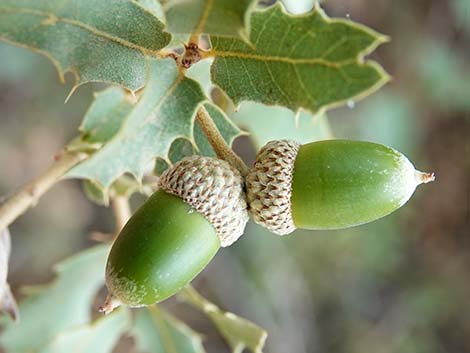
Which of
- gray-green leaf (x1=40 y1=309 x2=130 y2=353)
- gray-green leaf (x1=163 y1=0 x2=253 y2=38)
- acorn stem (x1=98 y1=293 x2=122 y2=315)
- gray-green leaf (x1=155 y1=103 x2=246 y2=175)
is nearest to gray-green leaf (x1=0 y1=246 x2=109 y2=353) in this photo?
gray-green leaf (x1=40 y1=309 x2=130 y2=353)

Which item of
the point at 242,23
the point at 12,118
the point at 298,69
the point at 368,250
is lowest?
the point at 368,250

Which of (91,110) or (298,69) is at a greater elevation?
(298,69)

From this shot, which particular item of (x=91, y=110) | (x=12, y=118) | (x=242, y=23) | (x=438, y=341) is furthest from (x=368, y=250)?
(x=242, y=23)

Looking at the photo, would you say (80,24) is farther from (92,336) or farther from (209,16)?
(92,336)

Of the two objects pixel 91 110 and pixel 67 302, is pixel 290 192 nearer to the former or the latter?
pixel 91 110

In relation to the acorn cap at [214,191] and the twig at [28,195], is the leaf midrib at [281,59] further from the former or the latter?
the twig at [28,195]

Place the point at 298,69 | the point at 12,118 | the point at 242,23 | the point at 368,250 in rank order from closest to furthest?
the point at 242,23
the point at 298,69
the point at 12,118
the point at 368,250

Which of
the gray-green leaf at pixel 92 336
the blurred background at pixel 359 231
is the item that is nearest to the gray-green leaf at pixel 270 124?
the gray-green leaf at pixel 92 336
